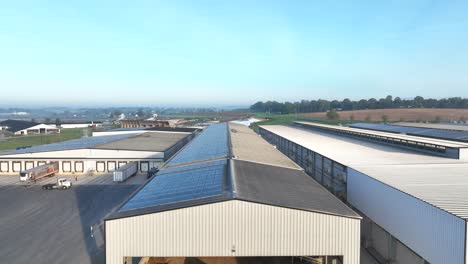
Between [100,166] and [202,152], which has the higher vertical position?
[202,152]

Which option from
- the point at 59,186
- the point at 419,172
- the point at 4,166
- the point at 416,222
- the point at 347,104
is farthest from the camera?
the point at 347,104

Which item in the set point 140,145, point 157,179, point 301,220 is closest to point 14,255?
point 157,179

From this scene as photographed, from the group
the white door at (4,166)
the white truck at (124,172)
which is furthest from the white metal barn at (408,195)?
the white door at (4,166)

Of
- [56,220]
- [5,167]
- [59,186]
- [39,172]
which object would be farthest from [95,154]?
[56,220]

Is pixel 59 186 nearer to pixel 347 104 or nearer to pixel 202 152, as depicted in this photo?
pixel 202 152

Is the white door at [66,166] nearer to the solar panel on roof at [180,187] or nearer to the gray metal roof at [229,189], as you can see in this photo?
the gray metal roof at [229,189]

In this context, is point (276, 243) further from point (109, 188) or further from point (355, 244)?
point (109, 188)

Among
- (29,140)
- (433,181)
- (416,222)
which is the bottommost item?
(29,140)
